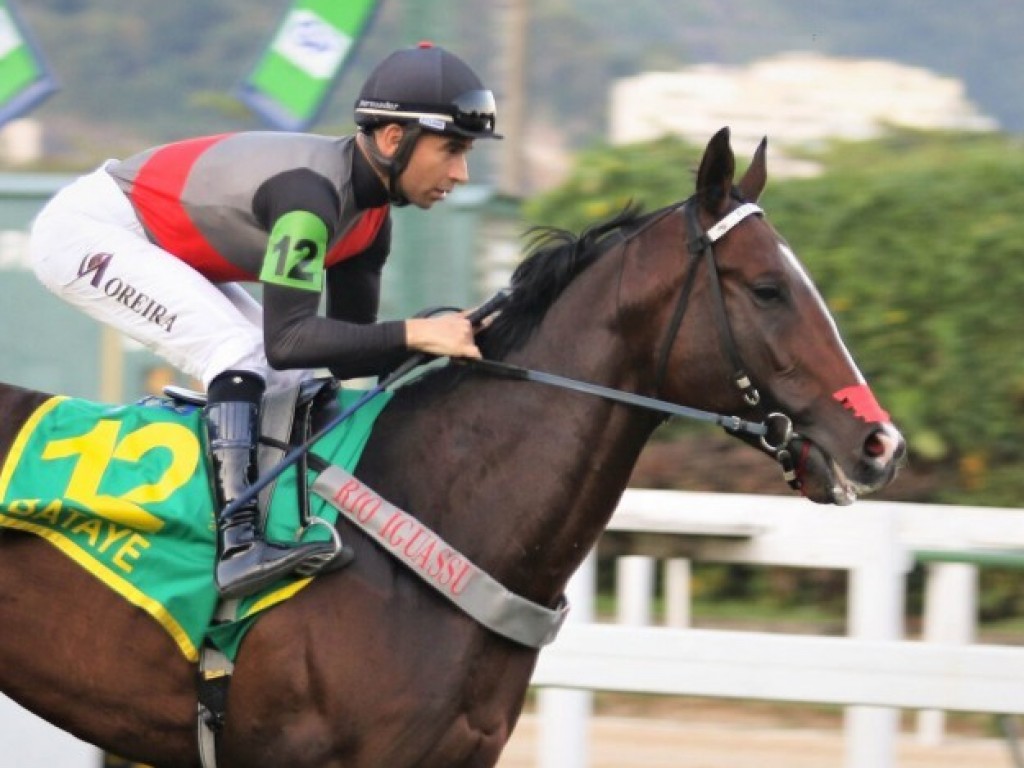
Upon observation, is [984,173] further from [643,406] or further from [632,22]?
[632,22]

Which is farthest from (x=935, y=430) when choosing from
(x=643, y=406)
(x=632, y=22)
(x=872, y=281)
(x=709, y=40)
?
(x=632, y=22)

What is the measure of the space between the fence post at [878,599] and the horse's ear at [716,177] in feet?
6.17

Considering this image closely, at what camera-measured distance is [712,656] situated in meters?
5.43

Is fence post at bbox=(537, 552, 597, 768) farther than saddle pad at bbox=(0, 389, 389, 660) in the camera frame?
Yes

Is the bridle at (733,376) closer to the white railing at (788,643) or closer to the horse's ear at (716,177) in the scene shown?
the horse's ear at (716,177)

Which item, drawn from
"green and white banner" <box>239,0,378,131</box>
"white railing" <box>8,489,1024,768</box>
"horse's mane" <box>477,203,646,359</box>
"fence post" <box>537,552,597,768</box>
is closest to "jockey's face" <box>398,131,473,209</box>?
"horse's mane" <box>477,203,646,359</box>

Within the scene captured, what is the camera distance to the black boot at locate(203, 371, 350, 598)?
415 cm

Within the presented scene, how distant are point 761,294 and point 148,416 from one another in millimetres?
1443

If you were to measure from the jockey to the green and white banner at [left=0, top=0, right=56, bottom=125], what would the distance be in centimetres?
481

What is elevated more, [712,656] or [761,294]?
[761,294]

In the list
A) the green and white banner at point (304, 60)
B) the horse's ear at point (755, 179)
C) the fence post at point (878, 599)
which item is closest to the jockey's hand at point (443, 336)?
the horse's ear at point (755, 179)

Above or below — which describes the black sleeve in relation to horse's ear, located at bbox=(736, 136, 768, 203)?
below

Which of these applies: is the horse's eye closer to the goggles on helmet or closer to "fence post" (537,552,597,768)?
the goggles on helmet

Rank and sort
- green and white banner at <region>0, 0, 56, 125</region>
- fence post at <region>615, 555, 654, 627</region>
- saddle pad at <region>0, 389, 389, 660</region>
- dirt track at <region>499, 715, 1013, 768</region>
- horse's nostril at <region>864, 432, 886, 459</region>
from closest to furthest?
horse's nostril at <region>864, 432, 886, 459</region>, saddle pad at <region>0, 389, 389, 660</region>, fence post at <region>615, 555, 654, 627</region>, dirt track at <region>499, 715, 1013, 768</region>, green and white banner at <region>0, 0, 56, 125</region>
